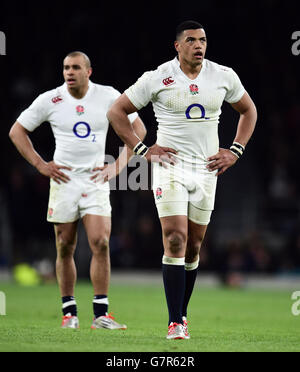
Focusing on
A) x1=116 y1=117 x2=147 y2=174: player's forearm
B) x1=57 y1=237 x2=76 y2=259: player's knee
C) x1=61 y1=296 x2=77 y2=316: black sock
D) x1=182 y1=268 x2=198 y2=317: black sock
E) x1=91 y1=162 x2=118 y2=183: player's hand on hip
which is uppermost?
x1=116 y1=117 x2=147 y2=174: player's forearm

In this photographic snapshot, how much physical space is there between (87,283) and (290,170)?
17.3ft

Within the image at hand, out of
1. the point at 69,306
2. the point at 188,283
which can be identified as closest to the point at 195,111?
the point at 188,283

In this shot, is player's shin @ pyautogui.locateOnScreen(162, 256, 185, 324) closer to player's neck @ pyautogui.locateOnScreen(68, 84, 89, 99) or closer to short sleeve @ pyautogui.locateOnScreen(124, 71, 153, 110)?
short sleeve @ pyautogui.locateOnScreen(124, 71, 153, 110)

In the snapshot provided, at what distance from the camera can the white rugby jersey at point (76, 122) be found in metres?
9.09

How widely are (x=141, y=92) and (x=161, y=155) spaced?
566mm

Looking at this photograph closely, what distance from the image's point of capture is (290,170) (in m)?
20.1

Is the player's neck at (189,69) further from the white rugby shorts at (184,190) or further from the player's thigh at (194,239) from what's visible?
the player's thigh at (194,239)

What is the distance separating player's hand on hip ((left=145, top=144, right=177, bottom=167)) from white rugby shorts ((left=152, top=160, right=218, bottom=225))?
4 centimetres

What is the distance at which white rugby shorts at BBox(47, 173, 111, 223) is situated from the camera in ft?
29.6

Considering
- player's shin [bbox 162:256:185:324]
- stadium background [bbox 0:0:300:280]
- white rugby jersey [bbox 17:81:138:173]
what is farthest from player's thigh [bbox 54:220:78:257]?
stadium background [bbox 0:0:300:280]

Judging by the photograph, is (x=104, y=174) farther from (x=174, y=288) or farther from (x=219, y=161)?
(x=174, y=288)

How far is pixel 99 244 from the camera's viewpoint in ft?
29.2

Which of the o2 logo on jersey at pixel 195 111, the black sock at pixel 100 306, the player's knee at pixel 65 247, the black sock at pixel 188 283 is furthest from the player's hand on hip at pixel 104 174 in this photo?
the o2 logo on jersey at pixel 195 111
